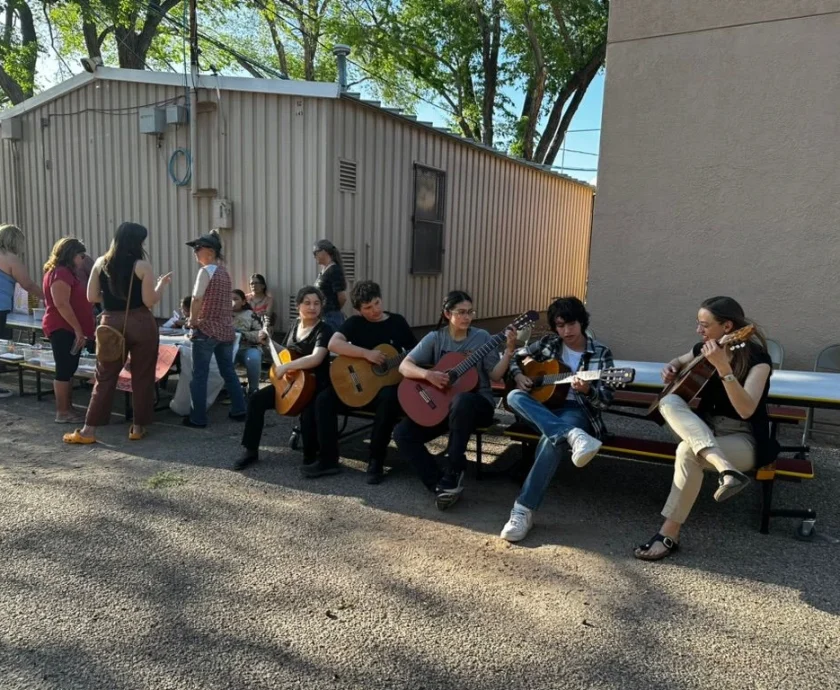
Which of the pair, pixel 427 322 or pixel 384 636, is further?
pixel 427 322

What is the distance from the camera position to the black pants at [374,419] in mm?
4410

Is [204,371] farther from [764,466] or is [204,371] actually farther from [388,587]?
[764,466]

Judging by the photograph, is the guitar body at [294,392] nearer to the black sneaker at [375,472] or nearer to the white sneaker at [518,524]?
the black sneaker at [375,472]

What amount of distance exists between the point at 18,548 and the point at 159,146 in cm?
644

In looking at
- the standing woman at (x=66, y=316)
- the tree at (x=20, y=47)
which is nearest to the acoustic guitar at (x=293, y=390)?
the standing woman at (x=66, y=316)

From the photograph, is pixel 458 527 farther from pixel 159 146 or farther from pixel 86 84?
pixel 86 84

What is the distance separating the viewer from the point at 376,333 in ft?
15.5

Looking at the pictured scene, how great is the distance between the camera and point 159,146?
8.55m

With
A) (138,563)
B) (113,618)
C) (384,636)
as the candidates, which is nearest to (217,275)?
(138,563)

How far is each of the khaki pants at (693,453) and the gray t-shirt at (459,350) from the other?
3.97 feet

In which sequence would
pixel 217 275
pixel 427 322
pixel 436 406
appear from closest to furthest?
1. pixel 436 406
2. pixel 217 275
3. pixel 427 322

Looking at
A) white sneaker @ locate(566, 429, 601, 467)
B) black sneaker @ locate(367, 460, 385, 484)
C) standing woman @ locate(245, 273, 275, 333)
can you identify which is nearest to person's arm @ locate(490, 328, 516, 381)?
white sneaker @ locate(566, 429, 601, 467)

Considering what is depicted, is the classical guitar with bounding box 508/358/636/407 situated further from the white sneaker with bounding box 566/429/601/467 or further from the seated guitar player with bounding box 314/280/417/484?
the seated guitar player with bounding box 314/280/417/484

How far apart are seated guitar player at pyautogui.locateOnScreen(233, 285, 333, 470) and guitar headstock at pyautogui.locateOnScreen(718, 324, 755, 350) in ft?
8.46
